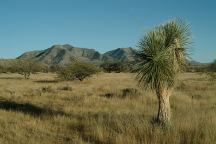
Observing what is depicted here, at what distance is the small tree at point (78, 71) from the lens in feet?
156

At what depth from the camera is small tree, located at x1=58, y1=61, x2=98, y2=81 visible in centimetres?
4750

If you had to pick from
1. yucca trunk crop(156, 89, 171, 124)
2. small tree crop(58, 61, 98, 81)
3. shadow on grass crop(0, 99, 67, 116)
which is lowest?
shadow on grass crop(0, 99, 67, 116)

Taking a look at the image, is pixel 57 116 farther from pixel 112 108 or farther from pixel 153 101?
pixel 153 101

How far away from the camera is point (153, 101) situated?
749 inches

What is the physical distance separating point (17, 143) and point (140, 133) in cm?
296

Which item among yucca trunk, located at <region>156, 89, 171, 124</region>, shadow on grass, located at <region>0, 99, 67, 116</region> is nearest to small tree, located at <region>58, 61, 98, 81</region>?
shadow on grass, located at <region>0, 99, 67, 116</region>

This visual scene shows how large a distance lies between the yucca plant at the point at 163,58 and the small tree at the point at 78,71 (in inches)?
1437

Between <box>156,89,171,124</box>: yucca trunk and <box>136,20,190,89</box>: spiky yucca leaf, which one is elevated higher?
<box>136,20,190,89</box>: spiky yucca leaf

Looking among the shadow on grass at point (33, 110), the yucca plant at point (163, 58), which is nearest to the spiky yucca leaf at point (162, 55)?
the yucca plant at point (163, 58)

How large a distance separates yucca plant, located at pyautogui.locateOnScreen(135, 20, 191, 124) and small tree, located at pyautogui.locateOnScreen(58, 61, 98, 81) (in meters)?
36.5

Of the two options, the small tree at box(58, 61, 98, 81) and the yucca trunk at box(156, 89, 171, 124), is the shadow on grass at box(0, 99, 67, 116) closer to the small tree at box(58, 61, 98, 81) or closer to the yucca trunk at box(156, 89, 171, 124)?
the yucca trunk at box(156, 89, 171, 124)

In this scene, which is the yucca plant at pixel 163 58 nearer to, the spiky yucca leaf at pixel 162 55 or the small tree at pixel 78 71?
the spiky yucca leaf at pixel 162 55

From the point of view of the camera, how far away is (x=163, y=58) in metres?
10.4

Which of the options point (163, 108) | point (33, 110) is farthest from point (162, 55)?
point (33, 110)
